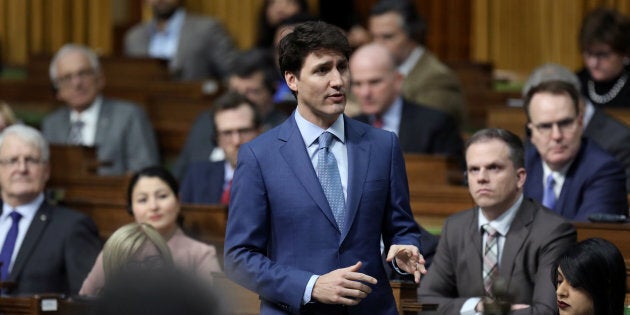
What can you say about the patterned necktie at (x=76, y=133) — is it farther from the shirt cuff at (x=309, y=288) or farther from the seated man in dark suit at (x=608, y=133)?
the shirt cuff at (x=309, y=288)

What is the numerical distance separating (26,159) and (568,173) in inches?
85.2

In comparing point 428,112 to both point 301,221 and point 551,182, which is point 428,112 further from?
point 301,221

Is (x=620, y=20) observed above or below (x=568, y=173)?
above

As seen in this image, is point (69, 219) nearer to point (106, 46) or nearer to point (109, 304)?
point (109, 304)

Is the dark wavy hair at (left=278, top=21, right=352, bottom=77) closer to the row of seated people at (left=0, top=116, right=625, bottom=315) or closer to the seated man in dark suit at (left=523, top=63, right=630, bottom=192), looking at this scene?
the row of seated people at (left=0, top=116, right=625, bottom=315)

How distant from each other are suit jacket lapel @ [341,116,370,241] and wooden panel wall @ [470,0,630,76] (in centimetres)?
530

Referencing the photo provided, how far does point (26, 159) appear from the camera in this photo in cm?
500

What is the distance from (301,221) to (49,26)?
6454 millimetres

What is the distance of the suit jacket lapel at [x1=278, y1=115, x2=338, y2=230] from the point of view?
2.71 metres

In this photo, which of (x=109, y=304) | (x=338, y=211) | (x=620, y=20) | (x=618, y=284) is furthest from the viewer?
(x=620, y=20)

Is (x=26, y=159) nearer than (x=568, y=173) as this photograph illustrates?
No

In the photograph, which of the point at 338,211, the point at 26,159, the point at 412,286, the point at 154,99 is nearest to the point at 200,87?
the point at 154,99

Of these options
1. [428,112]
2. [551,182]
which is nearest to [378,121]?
[428,112]

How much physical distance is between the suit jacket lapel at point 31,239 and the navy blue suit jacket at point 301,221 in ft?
7.08
